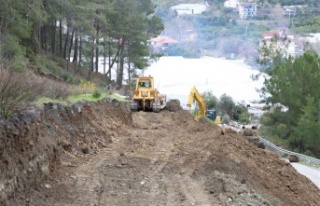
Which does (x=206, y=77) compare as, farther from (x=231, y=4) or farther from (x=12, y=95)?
(x=12, y=95)

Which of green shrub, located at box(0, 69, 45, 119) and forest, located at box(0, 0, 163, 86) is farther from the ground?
forest, located at box(0, 0, 163, 86)

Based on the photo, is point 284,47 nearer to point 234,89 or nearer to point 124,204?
point 234,89

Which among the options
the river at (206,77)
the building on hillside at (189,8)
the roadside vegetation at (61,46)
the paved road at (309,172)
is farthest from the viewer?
the building on hillside at (189,8)

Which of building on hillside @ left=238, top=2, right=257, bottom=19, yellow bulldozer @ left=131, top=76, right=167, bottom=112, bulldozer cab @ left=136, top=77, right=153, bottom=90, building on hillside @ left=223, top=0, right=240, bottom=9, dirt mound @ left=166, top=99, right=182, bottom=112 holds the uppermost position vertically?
building on hillside @ left=223, top=0, right=240, bottom=9

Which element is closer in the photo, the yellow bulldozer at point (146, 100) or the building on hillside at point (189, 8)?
the yellow bulldozer at point (146, 100)

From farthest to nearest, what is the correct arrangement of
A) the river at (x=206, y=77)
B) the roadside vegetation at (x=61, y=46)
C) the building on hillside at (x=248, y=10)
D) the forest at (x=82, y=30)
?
1. the building on hillside at (x=248, y=10)
2. the river at (x=206, y=77)
3. the forest at (x=82, y=30)
4. the roadside vegetation at (x=61, y=46)

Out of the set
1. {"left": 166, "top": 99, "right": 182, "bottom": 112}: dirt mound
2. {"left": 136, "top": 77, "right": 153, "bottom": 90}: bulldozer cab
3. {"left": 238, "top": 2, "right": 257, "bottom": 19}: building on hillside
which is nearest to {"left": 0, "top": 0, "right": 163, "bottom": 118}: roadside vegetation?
{"left": 136, "top": 77, "right": 153, "bottom": 90}: bulldozer cab

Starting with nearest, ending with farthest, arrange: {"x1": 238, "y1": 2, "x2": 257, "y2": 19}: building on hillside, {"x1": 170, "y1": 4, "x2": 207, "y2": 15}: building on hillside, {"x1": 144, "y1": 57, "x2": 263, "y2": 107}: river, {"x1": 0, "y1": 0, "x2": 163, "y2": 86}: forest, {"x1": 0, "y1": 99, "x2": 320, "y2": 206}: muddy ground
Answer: {"x1": 0, "y1": 99, "x2": 320, "y2": 206}: muddy ground, {"x1": 0, "y1": 0, "x2": 163, "y2": 86}: forest, {"x1": 144, "y1": 57, "x2": 263, "y2": 107}: river, {"x1": 238, "y1": 2, "x2": 257, "y2": 19}: building on hillside, {"x1": 170, "y1": 4, "x2": 207, "y2": 15}: building on hillside

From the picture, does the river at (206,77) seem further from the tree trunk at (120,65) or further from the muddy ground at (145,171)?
the muddy ground at (145,171)

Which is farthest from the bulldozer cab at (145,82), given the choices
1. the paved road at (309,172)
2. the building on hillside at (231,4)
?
the building on hillside at (231,4)

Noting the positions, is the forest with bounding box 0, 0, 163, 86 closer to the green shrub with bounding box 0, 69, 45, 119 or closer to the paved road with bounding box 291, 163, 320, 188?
the paved road with bounding box 291, 163, 320, 188

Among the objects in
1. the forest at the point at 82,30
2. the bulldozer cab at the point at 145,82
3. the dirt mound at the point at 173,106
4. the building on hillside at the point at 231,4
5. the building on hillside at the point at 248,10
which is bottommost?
the dirt mound at the point at 173,106

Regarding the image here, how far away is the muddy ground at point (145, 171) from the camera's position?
35.3ft

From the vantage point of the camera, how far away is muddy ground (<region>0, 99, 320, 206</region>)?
10750 millimetres
